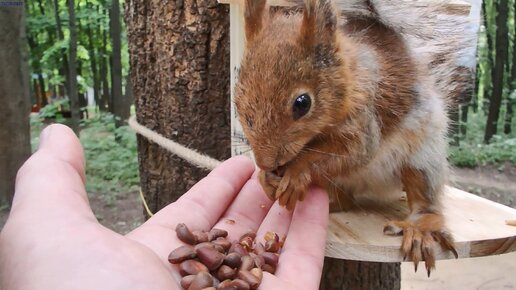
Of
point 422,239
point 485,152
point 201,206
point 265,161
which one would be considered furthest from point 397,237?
point 485,152

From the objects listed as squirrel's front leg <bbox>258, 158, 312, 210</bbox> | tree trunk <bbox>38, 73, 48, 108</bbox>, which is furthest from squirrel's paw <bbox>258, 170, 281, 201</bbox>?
tree trunk <bbox>38, 73, 48, 108</bbox>

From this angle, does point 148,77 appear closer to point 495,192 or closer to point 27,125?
point 27,125

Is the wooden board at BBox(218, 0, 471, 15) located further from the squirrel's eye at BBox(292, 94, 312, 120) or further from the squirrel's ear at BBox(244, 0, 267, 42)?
the squirrel's eye at BBox(292, 94, 312, 120)

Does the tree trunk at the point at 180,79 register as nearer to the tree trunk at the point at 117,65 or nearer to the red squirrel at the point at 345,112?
the red squirrel at the point at 345,112

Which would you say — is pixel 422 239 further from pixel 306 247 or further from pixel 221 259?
pixel 221 259

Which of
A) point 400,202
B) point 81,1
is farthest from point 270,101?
point 81,1

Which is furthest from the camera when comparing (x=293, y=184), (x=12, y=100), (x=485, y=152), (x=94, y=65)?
(x=94, y=65)
